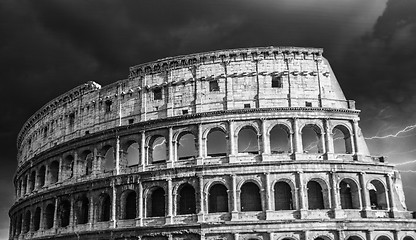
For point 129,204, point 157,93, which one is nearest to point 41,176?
point 129,204

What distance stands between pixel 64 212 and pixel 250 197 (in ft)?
48.9

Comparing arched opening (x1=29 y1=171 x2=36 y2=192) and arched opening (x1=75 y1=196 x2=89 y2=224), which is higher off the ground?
arched opening (x1=29 y1=171 x2=36 y2=192)

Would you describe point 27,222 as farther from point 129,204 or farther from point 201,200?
point 201,200

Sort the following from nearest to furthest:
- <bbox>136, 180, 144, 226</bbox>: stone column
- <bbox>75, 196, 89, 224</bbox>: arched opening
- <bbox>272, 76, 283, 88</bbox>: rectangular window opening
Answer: <bbox>136, 180, 144, 226</bbox>: stone column
<bbox>272, 76, 283, 88</bbox>: rectangular window opening
<bbox>75, 196, 89, 224</bbox>: arched opening

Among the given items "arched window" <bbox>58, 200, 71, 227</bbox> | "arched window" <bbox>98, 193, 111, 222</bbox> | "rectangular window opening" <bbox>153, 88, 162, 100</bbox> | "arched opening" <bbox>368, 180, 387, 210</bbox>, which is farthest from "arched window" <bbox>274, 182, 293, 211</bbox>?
"arched window" <bbox>58, 200, 71, 227</bbox>

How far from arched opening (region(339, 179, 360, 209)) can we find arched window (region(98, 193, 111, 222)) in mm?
15496

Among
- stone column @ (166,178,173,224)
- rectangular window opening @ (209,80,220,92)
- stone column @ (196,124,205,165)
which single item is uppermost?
rectangular window opening @ (209,80,220,92)

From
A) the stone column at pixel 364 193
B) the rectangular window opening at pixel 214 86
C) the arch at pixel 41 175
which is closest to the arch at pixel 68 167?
the arch at pixel 41 175

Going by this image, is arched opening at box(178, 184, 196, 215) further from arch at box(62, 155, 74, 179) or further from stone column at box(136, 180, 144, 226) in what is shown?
arch at box(62, 155, 74, 179)

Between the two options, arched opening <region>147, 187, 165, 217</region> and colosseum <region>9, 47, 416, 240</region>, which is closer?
colosseum <region>9, 47, 416, 240</region>

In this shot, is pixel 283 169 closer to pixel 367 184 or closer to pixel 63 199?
pixel 367 184

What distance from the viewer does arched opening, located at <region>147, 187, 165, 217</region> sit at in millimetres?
29592

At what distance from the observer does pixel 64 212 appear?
34.5 m

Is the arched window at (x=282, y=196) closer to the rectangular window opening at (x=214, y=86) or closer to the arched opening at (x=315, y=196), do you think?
A: the arched opening at (x=315, y=196)
